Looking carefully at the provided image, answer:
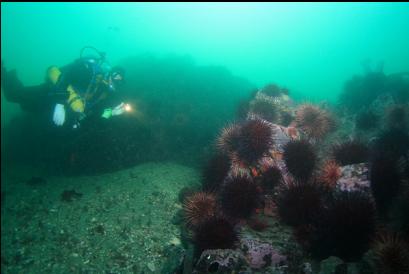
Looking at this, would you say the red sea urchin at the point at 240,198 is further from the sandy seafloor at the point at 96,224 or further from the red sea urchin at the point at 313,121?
the red sea urchin at the point at 313,121

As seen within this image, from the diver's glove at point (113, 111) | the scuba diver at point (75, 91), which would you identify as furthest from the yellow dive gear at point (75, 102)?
the diver's glove at point (113, 111)

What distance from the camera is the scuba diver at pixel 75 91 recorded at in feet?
35.1

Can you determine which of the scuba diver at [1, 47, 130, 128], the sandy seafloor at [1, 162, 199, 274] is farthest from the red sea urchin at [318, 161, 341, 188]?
the scuba diver at [1, 47, 130, 128]

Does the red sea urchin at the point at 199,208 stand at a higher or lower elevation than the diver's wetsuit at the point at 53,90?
lower

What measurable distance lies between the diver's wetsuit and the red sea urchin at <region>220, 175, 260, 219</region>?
7648 millimetres

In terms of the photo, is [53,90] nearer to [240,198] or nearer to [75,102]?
[75,102]

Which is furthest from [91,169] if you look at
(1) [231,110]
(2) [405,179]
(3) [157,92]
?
(2) [405,179]

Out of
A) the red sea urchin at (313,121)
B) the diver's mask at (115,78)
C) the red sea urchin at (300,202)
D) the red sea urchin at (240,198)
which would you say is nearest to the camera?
the red sea urchin at (300,202)

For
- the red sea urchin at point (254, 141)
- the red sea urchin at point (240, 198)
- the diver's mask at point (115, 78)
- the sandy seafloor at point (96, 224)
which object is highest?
the diver's mask at point (115, 78)

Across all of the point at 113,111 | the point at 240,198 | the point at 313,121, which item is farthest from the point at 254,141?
the point at 113,111

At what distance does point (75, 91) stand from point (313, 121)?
31.0 feet

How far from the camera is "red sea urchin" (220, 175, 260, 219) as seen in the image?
5.98 meters

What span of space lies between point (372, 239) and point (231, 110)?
39.7 feet

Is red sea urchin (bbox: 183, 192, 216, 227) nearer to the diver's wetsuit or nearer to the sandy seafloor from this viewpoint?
the sandy seafloor
